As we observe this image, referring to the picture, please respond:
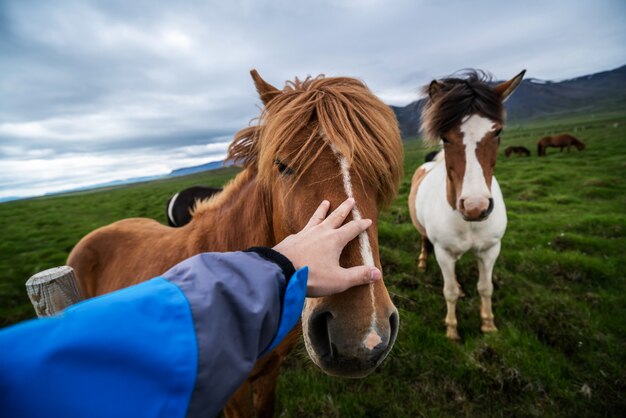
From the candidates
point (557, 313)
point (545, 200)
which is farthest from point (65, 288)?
point (545, 200)

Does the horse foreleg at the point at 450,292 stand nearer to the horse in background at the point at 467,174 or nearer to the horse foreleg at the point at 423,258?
the horse in background at the point at 467,174

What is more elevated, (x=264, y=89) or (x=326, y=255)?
(x=264, y=89)

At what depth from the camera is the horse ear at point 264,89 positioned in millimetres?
2189

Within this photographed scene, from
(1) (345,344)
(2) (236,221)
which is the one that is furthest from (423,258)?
(1) (345,344)

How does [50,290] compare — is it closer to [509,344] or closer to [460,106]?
[460,106]

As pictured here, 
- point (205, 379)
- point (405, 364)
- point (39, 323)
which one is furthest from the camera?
point (405, 364)

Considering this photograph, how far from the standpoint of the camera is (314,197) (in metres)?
1.58

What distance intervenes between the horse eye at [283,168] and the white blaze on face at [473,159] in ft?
7.97

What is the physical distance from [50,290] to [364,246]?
69.9 inches

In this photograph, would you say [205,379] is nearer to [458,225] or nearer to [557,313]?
[458,225]

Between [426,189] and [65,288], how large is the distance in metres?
5.12

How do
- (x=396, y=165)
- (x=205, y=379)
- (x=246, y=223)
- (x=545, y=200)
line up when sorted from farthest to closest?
1. (x=545, y=200)
2. (x=246, y=223)
3. (x=396, y=165)
4. (x=205, y=379)

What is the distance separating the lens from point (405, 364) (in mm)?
3465

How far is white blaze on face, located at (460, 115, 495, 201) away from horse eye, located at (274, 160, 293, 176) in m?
2.43
